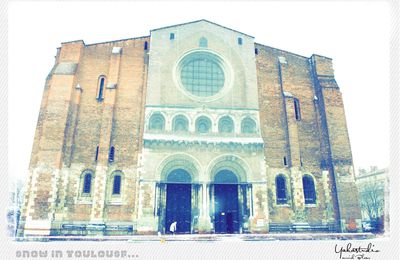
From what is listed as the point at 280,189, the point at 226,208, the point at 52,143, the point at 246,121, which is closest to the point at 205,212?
the point at 226,208

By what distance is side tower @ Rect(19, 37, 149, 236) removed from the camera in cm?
1680

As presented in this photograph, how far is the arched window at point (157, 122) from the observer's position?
19.0m

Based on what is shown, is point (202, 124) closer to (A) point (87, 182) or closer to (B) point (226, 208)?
(B) point (226, 208)

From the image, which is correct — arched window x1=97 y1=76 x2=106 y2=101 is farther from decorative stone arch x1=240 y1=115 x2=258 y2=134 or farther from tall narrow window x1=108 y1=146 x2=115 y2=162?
decorative stone arch x1=240 y1=115 x2=258 y2=134

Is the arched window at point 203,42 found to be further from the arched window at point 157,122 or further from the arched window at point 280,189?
the arched window at point 280,189

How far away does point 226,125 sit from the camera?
64.8ft

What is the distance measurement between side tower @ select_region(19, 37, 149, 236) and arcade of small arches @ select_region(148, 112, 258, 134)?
1038mm

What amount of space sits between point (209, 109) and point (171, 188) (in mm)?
5459


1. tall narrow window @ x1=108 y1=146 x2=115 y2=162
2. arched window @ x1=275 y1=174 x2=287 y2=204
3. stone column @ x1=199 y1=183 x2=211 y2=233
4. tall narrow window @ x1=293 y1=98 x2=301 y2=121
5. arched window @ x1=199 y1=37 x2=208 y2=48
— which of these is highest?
arched window @ x1=199 y1=37 x2=208 y2=48

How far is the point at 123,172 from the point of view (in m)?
18.3

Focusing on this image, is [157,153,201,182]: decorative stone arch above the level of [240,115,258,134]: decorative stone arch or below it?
below

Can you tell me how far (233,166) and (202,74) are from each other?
21.8 feet

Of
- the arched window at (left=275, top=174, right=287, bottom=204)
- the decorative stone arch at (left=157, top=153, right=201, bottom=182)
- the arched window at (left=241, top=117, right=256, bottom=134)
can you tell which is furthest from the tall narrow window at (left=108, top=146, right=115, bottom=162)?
the arched window at (left=275, top=174, right=287, bottom=204)

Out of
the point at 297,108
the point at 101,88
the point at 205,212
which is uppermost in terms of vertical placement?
the point at 101,88
